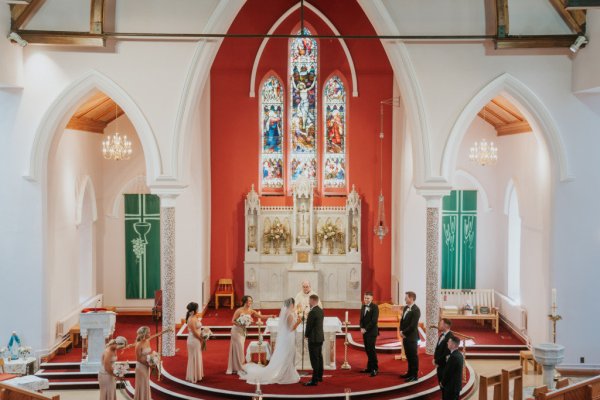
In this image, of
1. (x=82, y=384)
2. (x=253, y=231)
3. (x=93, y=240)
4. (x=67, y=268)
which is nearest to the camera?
Answer: (x=82, y=384)

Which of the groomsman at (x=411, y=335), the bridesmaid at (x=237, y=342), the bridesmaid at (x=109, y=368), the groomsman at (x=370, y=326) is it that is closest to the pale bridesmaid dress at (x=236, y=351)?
the bridesmaid at (x=237, y=342)

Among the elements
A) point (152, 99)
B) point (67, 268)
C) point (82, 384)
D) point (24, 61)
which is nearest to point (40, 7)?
point (24, 61)

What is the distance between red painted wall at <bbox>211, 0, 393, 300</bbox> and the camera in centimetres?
2089

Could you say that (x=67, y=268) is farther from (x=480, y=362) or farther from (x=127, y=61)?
(x=480, y=362)

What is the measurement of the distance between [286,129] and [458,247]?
5631 mm

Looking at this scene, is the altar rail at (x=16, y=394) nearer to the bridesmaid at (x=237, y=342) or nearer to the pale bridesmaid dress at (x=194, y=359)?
the pale bridesmaid dress at (x=194, y=359)

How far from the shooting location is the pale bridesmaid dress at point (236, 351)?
14141 millimetres

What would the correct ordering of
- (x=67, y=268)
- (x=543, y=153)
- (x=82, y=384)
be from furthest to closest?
(x=67, y=268), (x=543, y=153), (x=82, y=384)

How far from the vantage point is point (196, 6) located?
1513 cm

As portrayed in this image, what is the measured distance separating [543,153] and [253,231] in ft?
26.5

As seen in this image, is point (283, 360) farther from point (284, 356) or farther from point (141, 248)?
point (141, 248)

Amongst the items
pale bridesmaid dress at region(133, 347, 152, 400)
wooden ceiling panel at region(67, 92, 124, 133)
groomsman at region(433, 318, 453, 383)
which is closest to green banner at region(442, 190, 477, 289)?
groomsman at region(433, 318, 453, 383)

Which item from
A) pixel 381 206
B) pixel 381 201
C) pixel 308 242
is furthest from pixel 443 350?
pixel 308 242

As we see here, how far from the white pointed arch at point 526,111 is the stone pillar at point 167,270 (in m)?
5.60
